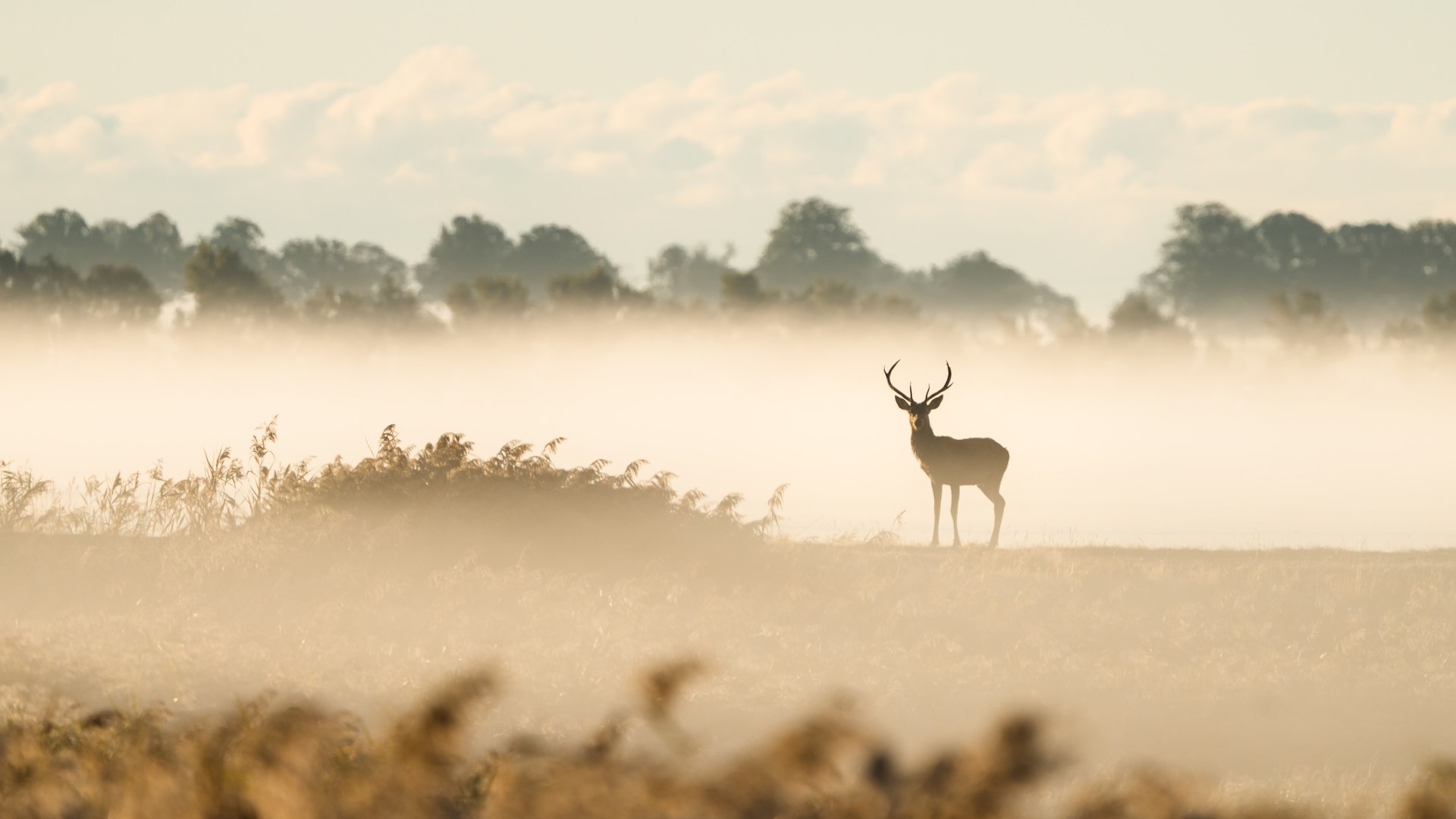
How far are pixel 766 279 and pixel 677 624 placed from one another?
9504 cm

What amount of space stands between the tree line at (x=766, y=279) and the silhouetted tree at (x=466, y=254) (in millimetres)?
114

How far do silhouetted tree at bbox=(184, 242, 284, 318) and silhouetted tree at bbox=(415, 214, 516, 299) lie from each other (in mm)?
24704

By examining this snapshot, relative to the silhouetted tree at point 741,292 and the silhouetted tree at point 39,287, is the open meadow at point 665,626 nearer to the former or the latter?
the silhouetted tree at point 741,292

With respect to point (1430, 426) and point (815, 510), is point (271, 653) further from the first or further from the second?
point (1430, 426)

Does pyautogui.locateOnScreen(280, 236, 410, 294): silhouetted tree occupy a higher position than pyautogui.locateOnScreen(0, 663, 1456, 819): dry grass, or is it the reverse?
pyautogui.locateOnScreen(280, 236, 410, 294): silhouetted tree

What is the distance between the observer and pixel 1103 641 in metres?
21.5

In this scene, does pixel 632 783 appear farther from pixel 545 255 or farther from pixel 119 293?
pixel 545 255

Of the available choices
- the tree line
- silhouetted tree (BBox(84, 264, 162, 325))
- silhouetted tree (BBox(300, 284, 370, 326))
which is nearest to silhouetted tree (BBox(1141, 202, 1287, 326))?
the tree line

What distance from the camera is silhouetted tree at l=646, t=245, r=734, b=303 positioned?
124 metres

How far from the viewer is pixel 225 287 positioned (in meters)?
81.8

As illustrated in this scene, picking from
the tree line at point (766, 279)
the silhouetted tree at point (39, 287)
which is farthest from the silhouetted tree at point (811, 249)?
the silhouetted tree at point (39, 287)

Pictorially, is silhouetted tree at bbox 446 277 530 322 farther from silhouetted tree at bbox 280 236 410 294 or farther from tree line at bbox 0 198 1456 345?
silhouetted tree at bbox 280 236 410 294

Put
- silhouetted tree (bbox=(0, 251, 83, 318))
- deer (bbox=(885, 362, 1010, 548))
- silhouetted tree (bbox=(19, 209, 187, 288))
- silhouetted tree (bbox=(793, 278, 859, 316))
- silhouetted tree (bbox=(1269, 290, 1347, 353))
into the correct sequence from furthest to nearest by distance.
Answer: silhouetted tree (bbox=(19, 209, 187, 288)) → silhouetted tree (bbox=(1269, 290, 1347, 353)) → silhouetted tree (bbox=(793, 278, 859, 316)) → silhouetted tree (bbox=(0, 251, 83, 318)) → deer (bbox=(885, 362, 1010, 548))

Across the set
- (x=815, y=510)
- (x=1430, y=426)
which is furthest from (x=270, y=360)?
(x=1430, y=426)
